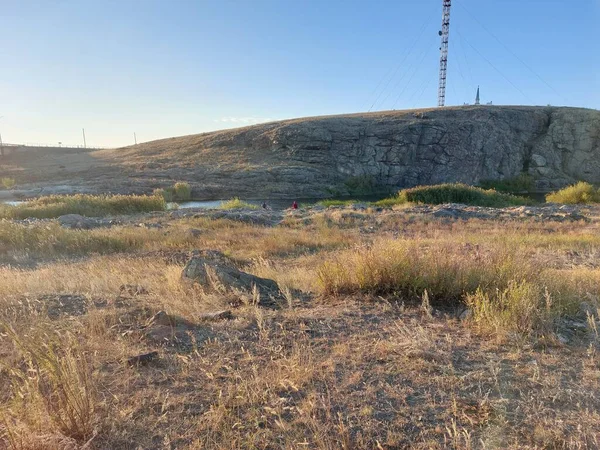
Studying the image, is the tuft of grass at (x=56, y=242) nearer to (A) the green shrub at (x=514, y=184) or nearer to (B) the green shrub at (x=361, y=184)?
(B) the green shrub at (x=361, y=184)

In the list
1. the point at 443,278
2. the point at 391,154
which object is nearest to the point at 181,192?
the point at 391,154

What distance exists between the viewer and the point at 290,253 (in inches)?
417

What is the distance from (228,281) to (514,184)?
2343 inches

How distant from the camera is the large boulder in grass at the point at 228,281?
5.13 metres

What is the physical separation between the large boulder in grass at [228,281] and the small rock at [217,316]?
1.93 ft

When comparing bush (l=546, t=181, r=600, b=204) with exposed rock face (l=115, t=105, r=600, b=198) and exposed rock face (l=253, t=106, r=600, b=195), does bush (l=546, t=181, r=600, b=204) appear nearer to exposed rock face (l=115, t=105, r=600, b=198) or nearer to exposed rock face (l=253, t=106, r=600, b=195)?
exposed rock face (l=253, t=106, r=600, b=195)

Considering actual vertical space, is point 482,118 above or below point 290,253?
above

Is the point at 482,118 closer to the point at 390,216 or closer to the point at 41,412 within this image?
the point at 390,216

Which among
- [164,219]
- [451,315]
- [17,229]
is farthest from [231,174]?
[451,315]

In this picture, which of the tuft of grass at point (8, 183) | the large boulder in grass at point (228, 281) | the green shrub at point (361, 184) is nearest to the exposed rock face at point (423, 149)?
the green shrub at point (361, 184)

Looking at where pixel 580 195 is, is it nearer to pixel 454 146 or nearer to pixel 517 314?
pixel 454 146

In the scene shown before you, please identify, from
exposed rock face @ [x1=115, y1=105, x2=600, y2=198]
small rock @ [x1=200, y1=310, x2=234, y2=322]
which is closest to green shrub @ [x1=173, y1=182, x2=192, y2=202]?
exposed rock face @ [x1=115, y1=105, x2=600, y2=198]

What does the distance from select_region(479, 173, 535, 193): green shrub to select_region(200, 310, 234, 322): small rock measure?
187ft

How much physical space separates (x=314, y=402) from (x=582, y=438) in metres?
1.51
